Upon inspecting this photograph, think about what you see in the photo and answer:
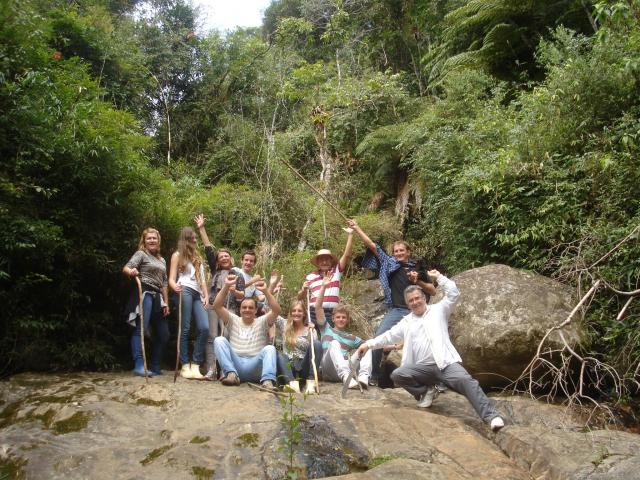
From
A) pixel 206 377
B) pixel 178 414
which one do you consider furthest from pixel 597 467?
pixel 206 377

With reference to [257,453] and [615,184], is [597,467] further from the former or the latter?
[615,184]

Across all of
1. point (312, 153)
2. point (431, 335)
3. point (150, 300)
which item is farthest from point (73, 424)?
point (312, 153)

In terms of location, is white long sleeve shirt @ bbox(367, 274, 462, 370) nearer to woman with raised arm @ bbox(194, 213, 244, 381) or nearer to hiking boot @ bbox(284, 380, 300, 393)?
hiking boot @ bbox(284, 380, 300, 393)

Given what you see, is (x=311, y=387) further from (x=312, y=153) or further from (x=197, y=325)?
(x=312, y=153)

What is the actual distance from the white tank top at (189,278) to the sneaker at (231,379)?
4.11ft

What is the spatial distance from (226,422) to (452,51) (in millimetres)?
11069

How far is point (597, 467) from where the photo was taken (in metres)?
3.98

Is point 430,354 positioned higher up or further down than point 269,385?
higher up

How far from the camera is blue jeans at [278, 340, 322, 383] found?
6.10 metres

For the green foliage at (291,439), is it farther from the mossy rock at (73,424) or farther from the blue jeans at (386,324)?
the blue jeans at (386,324)

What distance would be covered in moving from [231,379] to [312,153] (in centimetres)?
1030

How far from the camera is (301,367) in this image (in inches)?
252

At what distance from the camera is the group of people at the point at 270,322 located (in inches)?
226

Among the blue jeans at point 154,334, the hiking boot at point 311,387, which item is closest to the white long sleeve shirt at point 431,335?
the hiking boot at point 311,387
